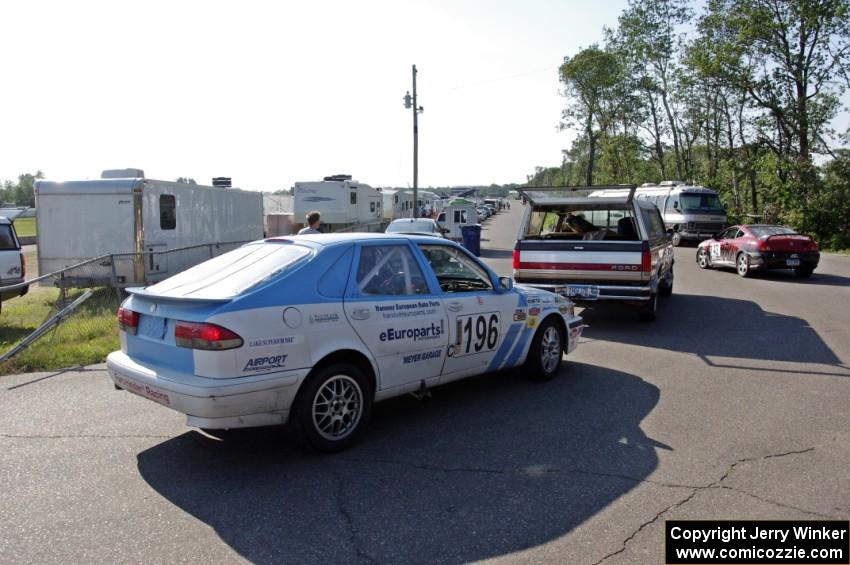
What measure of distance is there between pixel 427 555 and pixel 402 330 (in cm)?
211

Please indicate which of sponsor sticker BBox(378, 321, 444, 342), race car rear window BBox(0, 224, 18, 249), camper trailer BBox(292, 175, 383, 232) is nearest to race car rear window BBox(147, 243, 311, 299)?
sponsor sticker BBox(378, 321, 444, 342)

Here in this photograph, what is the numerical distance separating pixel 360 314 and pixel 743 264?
15262 mm

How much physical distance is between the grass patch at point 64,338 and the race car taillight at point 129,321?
355 cm

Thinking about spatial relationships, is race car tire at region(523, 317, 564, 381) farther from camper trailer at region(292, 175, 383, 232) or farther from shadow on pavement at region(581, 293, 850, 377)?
camper trailer at region(292, 175, 383, 232)

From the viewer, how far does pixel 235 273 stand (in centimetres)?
495

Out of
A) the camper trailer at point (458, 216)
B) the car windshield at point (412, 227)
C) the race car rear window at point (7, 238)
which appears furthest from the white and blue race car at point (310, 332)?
the camper trailer at point (458, 216)

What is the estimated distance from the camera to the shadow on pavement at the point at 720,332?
8.40 meters

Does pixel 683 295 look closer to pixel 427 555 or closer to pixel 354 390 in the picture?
pixel 354 390

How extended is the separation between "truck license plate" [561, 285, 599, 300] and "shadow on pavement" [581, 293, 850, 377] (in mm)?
554

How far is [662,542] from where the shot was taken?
11.9 feet

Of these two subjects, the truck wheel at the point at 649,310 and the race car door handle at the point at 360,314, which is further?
the truck wheel at the point at 649,310

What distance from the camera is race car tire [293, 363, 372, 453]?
462 centimetres

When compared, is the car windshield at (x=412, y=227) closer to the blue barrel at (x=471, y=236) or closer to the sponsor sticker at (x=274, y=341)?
the blue barrel at (x=471, y=236)

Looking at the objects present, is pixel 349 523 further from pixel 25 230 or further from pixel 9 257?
pixel 25 230
